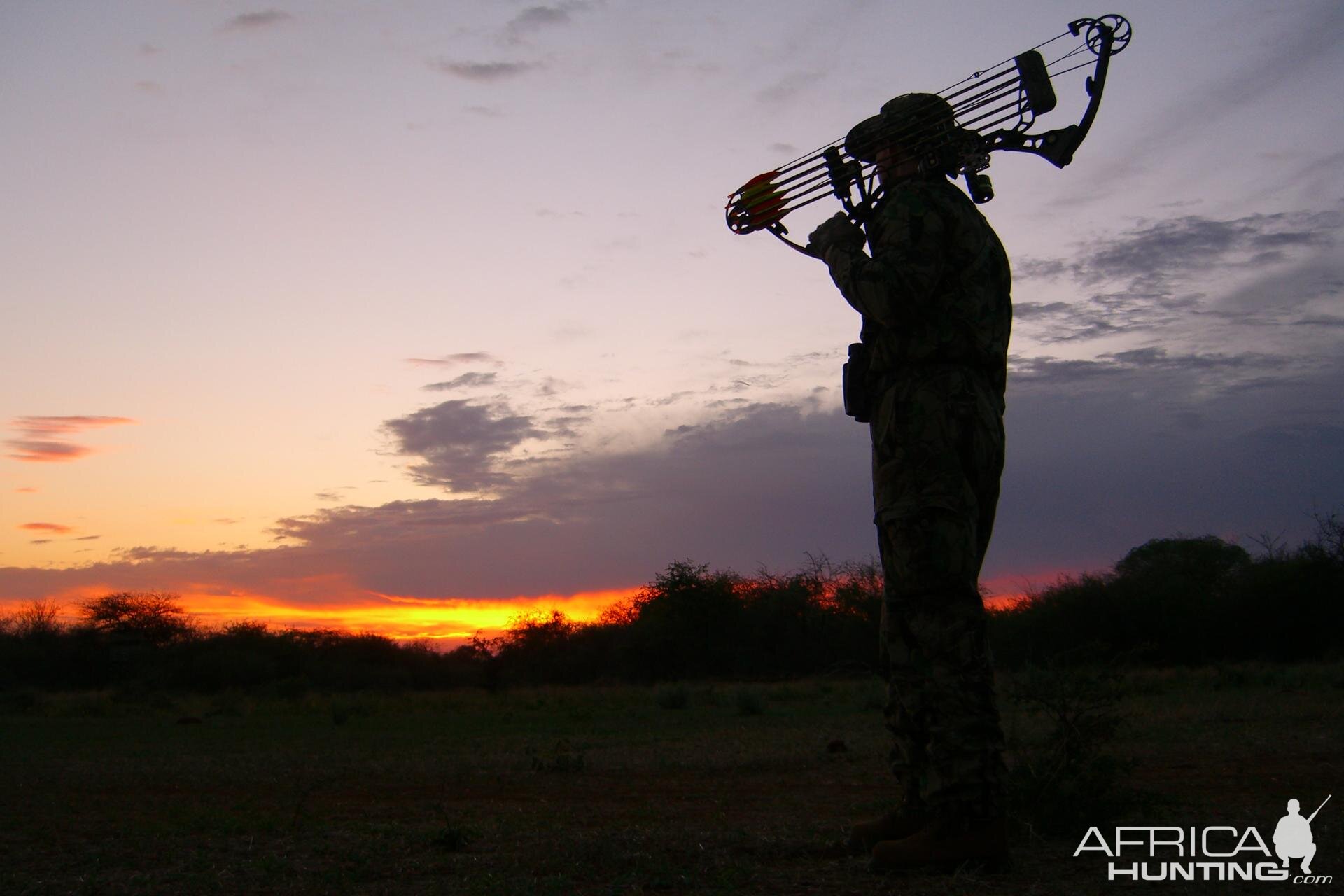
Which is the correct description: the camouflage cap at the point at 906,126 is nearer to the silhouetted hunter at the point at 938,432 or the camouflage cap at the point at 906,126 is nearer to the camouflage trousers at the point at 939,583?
the silhouetted hunter at the point at 938,432

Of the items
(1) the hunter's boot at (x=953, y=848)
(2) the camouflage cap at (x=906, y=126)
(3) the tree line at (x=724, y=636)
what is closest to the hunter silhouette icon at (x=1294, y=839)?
(1) the hunter's boot at (x=953, y=848)

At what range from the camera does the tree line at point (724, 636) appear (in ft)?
87.4

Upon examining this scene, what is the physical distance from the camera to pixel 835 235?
3990mm

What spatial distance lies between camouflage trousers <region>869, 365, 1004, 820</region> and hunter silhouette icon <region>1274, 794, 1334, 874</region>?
100cm

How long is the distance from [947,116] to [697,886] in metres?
2.99

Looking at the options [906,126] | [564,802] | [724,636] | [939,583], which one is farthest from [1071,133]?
[724,636]

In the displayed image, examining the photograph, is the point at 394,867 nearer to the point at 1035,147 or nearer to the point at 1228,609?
the point at 1035,147

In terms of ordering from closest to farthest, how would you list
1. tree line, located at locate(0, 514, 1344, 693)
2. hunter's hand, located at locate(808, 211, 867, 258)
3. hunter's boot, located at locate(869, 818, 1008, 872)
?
hunter's boot, located at locate(869, 818, 1008, 872)
hunter's hand, located at locate(808, 211, 867, 258)
tree line, located at locate(0, 514, 1344, 693)

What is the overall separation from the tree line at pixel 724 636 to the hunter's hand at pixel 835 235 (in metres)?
23.8

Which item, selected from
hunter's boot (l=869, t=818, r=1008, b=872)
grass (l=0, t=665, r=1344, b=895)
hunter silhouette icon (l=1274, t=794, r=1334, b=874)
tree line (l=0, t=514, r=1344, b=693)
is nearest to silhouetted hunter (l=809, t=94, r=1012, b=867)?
hunter's boot (l=869, t=818, r=1008, b=872)

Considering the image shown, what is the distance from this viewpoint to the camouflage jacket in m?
3.51

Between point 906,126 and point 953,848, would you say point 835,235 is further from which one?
point 953,848

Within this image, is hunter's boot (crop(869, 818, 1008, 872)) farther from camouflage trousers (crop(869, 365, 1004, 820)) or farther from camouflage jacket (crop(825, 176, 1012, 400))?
camouflage jacket (crop(825, 176, 1012, 400))

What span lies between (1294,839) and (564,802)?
11.9ft
